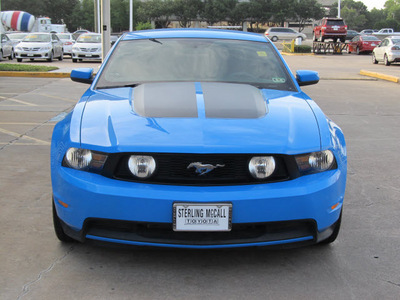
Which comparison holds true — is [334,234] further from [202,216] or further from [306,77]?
[306,77]

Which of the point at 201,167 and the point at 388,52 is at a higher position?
the point at 201,167

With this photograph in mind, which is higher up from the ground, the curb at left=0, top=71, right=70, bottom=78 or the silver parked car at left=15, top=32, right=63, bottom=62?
the silver parked car at left=15, top=32, right=63, bottom=62

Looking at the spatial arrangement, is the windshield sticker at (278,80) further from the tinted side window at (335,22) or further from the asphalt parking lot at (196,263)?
the tinted side window at (335,22)

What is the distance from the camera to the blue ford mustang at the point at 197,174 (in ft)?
9.95

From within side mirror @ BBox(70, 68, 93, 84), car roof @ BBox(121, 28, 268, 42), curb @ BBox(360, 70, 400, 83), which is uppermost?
car roof @ BBox(121, 28, 268, 42)

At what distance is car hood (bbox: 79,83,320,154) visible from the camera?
124 inches

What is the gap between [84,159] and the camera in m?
3.25

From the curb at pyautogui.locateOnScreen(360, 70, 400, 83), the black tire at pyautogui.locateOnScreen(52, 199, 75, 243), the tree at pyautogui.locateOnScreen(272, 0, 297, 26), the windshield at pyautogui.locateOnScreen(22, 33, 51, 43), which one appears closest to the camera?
the black tire at pyautogui.locateOnScreen(52, 199, 75, 243)

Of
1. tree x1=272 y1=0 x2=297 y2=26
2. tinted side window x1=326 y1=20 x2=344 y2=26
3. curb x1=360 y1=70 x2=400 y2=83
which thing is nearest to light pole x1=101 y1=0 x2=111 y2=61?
curb x1=360 y1=70 x2=400 y2=83

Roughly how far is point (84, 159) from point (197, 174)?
70 centimetres

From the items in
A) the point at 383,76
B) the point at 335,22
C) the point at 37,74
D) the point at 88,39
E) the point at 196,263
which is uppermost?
the point at 335,22

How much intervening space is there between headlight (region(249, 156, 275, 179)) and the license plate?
0.29 meters

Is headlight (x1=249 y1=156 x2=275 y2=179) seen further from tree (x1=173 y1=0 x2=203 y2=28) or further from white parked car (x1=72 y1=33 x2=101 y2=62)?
tree (x1=173 y1=0 x2=203 y2=28)

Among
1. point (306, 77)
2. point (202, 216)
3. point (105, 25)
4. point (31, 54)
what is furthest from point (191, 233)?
point (31, 54)
